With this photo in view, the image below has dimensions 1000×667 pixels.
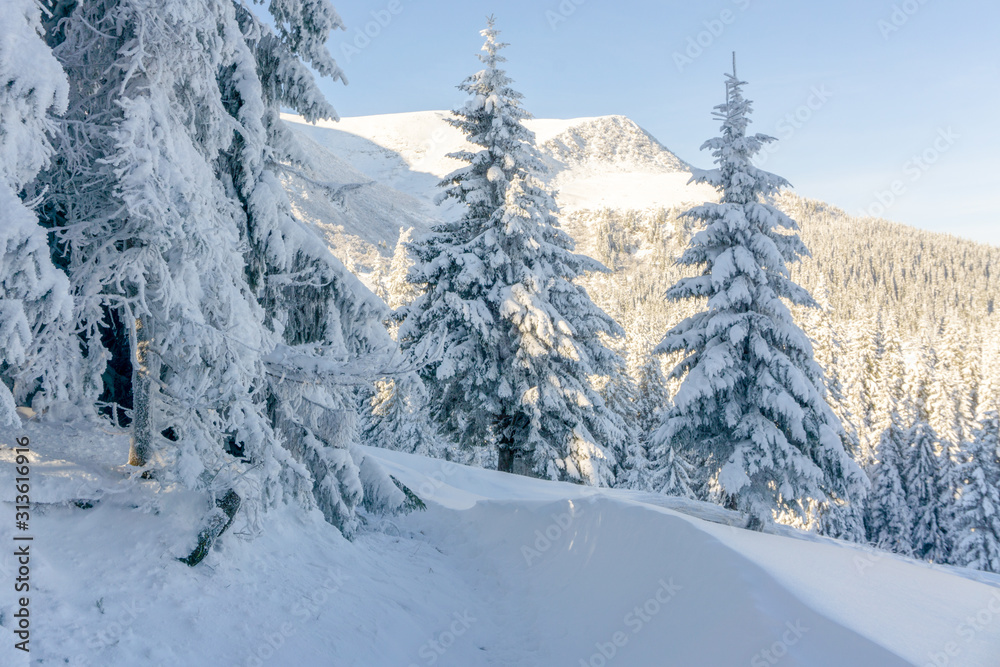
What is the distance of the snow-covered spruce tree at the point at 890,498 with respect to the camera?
3322cm

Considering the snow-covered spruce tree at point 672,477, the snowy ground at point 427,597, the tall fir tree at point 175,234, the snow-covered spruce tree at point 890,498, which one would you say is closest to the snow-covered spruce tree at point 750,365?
the snowy ground at point 427,597

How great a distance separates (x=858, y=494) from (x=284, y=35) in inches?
601

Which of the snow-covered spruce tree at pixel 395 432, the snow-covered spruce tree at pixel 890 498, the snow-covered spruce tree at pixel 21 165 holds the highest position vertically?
the snow-covered spruce tree at pixel 21 165

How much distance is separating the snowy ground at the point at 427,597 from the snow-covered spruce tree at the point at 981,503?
2704 cm

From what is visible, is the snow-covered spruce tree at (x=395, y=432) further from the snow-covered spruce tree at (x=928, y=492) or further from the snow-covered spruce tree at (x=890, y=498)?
the snow-covered spruce tree at (x=928, y=492)

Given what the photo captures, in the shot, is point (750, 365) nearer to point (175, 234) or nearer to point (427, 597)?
point (427, 597)

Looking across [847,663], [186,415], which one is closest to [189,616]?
[186,415]

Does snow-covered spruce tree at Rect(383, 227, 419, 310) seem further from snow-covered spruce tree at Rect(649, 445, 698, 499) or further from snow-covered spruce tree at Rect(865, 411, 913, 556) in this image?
snow-covered spruce tree at Rect(865, 411, 913, 556)

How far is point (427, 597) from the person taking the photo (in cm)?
712

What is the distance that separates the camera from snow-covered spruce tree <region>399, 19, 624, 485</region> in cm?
1396

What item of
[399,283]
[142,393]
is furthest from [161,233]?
[399,283]

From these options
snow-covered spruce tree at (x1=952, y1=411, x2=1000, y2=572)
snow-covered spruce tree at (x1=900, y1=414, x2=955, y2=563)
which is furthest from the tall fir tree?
snow-covered spruce tree at (x1=900, y1=414, x2=955, y2=563)

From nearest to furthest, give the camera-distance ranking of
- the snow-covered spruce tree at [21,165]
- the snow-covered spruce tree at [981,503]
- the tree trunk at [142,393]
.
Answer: the snow-covered spruce tree at [21,165] < the tree trunk at [142,393] < the snow-covered spruce tree at [981,503]

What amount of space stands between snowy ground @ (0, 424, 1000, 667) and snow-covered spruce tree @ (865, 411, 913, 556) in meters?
32.8
